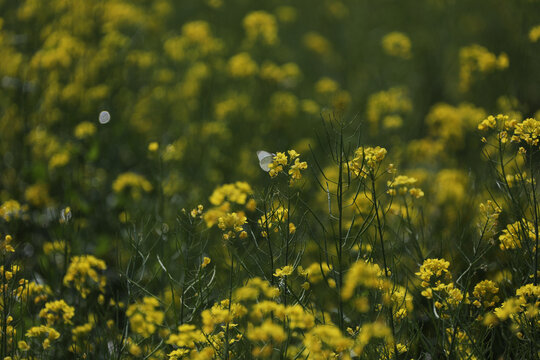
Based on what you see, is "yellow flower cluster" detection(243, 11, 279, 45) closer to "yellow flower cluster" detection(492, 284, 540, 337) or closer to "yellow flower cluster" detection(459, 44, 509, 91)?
"yellow flower cluster" detection(459, 44, 509, 91)

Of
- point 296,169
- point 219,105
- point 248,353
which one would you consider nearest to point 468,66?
point 219,105

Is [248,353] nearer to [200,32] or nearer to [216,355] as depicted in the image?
[216,355]

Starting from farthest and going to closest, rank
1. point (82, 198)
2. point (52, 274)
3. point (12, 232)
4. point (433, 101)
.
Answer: point (433, 101) → point (82, 198) → point (52, 274) → point (12, 232)

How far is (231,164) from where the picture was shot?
444 cm

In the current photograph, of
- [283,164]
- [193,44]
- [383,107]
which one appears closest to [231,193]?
[283,164]

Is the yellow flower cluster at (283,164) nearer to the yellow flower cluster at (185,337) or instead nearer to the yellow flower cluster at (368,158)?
the yellow flower cluster at (368,158)

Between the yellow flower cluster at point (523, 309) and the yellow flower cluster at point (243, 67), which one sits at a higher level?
the yellow flower cluster at point (523, 309)

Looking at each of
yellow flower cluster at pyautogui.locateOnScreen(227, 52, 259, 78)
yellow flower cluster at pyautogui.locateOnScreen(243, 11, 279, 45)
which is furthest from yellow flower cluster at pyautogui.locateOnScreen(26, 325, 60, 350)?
yellow flower cluster at pyautogui.locateOnScreen(243, 11, 279, 45)

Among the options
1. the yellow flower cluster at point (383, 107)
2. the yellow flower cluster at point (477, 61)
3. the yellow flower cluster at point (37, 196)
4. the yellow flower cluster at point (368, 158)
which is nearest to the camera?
the yellow flower cluster at point (368, 158)

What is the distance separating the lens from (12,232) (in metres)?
2.56

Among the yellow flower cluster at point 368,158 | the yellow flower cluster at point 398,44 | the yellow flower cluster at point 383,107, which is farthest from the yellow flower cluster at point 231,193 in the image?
the yellow flower cluster at point 398,44

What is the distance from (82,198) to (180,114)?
1.68 meters

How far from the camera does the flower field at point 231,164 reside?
224 centimetres

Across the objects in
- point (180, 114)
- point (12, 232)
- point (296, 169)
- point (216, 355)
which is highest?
point (296, 169)
